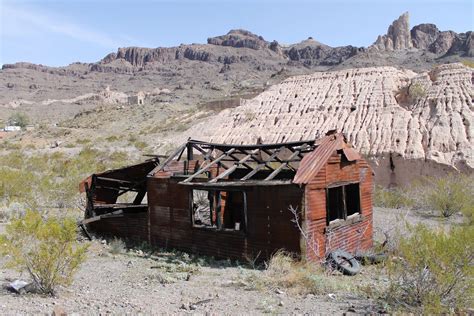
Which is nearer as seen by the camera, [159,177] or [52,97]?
[159,177]

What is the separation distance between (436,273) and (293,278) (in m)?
2.57

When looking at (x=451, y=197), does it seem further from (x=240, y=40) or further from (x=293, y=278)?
(x=240, y=40)

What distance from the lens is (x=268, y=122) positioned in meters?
31.5

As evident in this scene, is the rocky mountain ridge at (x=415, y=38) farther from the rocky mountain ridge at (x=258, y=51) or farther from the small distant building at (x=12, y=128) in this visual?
the small distant building at (x=12, y=128)

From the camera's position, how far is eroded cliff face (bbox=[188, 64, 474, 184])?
21281 millimetres

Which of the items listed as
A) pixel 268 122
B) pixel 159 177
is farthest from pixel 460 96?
pixel 159 177

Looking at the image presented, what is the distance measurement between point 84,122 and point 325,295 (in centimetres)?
6160

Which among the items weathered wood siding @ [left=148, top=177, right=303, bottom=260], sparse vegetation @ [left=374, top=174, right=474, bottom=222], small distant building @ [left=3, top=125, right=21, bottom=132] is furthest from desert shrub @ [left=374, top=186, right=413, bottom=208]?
small distant building @ [left=3, top=125, right=21, bottom=132]

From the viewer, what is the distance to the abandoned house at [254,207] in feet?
30.0

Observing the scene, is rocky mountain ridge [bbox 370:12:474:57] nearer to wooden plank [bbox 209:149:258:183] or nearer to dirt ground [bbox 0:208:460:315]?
wooden plank [bbox 209:149:258:183]

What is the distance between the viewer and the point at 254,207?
9.61 metres

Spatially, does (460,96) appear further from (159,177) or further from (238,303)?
(238,303)

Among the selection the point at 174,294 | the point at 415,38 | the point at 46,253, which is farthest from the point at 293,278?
the point at 415,38

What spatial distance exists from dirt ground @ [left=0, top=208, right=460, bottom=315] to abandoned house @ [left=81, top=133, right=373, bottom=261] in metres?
0.79
